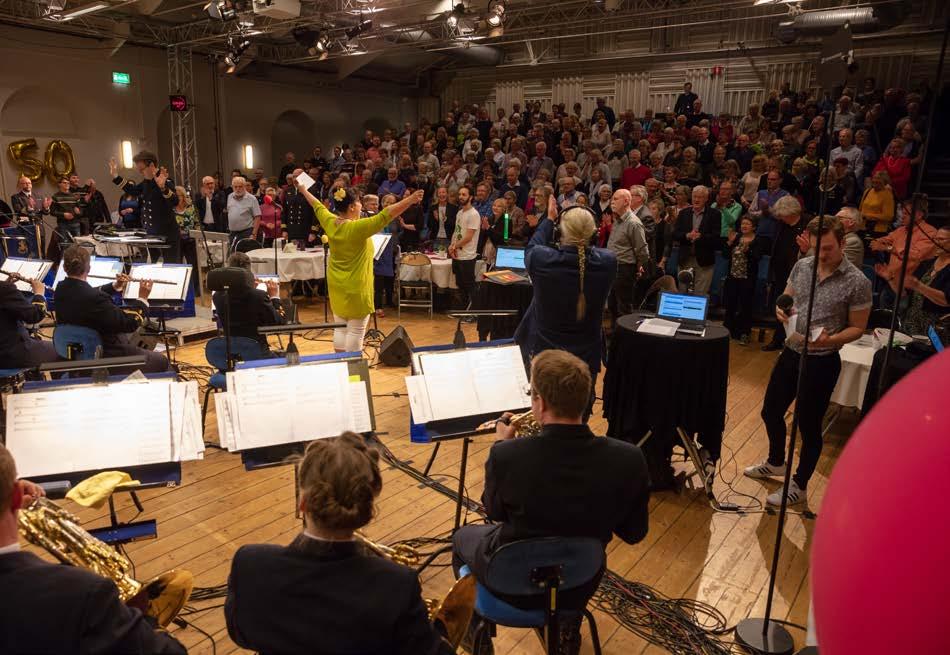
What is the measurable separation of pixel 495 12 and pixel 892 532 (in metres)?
10.00

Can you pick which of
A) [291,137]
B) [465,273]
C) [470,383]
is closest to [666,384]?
[470,383]

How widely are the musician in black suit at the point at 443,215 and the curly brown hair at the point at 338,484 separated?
23.1 ft

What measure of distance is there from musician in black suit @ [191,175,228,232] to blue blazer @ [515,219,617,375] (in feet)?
24.8

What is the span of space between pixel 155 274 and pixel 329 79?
12290mm

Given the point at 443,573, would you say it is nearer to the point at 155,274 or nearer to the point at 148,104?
the point at 155,274

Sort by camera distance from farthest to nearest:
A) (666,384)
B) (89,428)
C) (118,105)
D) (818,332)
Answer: (118,105) → (666,384) → (818,332) → (89,428)

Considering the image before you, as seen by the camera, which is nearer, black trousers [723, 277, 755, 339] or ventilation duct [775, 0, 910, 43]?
black trousers [723, 277, 755, 339]

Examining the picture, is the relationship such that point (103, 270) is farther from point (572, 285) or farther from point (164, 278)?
point (572, 285)

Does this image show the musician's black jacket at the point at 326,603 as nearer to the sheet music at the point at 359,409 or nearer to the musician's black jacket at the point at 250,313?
the sheet music at the point at 359,409

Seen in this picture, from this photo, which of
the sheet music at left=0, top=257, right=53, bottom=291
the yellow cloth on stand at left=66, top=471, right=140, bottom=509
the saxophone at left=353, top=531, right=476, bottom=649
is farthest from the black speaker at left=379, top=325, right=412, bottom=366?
the saxophone at left=353, top=531, right=476, bottom=649

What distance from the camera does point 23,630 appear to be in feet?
4.26

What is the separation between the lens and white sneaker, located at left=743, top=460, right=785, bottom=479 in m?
4.02

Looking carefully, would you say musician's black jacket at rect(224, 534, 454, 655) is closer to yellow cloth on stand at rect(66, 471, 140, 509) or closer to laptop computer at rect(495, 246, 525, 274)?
yellow cloth on stand at rect(66, 471, 140, 509)

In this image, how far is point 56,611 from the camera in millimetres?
1324
